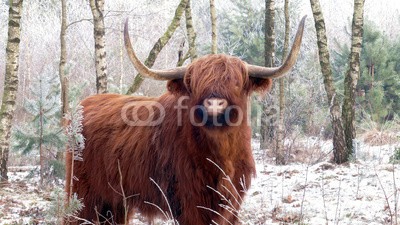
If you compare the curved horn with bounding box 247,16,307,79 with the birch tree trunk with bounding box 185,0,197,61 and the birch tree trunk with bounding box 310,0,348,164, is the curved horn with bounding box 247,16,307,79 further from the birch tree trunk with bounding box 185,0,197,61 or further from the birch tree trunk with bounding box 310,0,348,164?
the birch tree trunk with bounding box 185,0,197,61

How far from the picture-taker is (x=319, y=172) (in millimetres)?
8844

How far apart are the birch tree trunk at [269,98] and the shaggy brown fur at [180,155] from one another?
6124 mm

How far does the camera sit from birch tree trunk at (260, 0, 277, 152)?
10891 millimetres

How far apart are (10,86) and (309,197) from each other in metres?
4.93

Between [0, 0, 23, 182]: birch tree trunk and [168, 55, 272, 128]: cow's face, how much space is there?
4.71 metres

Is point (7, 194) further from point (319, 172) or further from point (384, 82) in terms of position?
point (384, 82)

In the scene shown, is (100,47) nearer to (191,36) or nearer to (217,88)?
(191,36)

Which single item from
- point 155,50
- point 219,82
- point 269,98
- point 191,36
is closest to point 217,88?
point 219,82

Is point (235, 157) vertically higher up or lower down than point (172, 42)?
lower down

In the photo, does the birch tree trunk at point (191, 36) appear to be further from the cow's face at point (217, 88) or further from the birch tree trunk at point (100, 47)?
the cow's face at point (217, 88)

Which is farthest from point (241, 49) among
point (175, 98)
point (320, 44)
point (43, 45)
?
point (43, 45)

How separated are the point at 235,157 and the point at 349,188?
11.9ft

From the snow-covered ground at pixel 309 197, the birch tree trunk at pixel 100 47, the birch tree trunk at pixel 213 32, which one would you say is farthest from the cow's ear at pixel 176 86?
the birch tree trunk at pixel 213 32

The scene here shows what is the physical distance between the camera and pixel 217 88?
3977 mm
